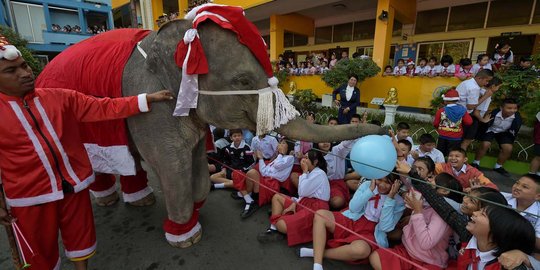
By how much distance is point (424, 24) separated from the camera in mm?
10250

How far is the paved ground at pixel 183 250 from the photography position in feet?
7.88

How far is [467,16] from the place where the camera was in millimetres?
9219

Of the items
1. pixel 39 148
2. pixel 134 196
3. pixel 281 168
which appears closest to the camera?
pixel 39 148

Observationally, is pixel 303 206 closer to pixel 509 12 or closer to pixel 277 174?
pixel 277 174

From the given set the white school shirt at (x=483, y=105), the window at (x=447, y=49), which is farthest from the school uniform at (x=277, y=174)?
the window at (x=447, y=49)

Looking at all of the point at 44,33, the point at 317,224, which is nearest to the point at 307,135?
the point at 317,224

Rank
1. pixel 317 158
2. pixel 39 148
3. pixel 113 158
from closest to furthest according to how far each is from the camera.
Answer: pixel 39 148 → pixel 113 158 → pixel 317 158

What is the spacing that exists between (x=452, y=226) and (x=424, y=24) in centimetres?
1043

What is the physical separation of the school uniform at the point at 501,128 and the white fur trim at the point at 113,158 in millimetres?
5501

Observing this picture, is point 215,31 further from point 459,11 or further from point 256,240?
point 459,11

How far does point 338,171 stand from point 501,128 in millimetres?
3229

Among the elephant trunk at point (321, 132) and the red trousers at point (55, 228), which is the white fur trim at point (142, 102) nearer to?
the red trousers at point (55, 228)

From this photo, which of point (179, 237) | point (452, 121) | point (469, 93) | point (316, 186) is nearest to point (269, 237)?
point (316, 186)

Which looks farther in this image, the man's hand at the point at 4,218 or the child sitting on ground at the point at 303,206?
the child sitting on ground at the point at 303,206
